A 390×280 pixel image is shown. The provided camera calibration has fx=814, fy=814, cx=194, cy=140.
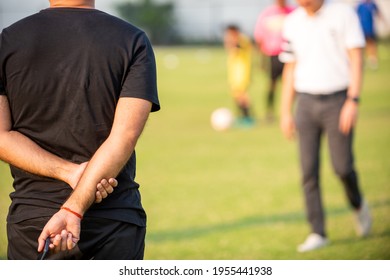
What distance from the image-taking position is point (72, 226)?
2627 millimetres

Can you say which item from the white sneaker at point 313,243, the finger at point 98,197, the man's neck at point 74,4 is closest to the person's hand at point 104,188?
the finger at point 98,197

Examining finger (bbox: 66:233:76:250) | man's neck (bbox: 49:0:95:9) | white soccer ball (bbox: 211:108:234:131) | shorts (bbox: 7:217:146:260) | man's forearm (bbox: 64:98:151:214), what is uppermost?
man's neck (bbox: 49:0:95:9)

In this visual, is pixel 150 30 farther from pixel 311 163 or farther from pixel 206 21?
pixel 311 163

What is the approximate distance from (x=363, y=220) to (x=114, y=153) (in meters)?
3.83

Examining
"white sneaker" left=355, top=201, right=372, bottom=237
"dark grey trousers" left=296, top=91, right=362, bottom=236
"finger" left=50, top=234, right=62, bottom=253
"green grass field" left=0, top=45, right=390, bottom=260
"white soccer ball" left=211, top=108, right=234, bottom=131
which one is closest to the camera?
"finger" left=50, top=234, right=62, bottom=253

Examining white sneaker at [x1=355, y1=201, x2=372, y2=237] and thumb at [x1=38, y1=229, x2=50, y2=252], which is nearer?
thumb at [x1=38, y1=229, x2=50, y2=252]

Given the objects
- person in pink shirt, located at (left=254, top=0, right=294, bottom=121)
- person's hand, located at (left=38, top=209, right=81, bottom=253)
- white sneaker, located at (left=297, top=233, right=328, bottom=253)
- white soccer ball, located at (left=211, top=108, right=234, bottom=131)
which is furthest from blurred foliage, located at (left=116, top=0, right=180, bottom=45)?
person's hand, located at (left=38, top=209, right=81, bottom=253)

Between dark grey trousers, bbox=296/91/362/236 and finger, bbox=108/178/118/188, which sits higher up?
finger, bbox=108/178/118/188

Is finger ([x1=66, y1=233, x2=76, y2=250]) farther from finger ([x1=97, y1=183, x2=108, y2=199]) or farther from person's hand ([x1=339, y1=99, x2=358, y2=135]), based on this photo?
person's hand ([x1=339, y1=99, x2=358, y2=135])

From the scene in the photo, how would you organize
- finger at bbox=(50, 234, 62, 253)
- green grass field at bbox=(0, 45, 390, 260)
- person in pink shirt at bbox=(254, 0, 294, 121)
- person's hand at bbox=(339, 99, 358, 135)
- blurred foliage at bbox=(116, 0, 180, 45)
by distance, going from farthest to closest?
1. blurred foliage at bbox=(116, 0, 180, 45)
2. person in pink shirt at bbox=(254, 0, 294, 121)
3. green grass field at bbox=(0, 45, 390, 260)
4. person's hand at bbox=(339, 99, 358, 135)
5. finger at bbox=(50, 234, 62, 253)

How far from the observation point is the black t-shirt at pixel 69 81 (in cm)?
269

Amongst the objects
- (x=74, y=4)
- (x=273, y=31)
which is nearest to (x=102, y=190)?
(x=74, y=4)

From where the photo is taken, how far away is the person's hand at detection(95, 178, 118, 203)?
8.71ft

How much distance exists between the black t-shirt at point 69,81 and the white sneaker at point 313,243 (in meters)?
3.19
